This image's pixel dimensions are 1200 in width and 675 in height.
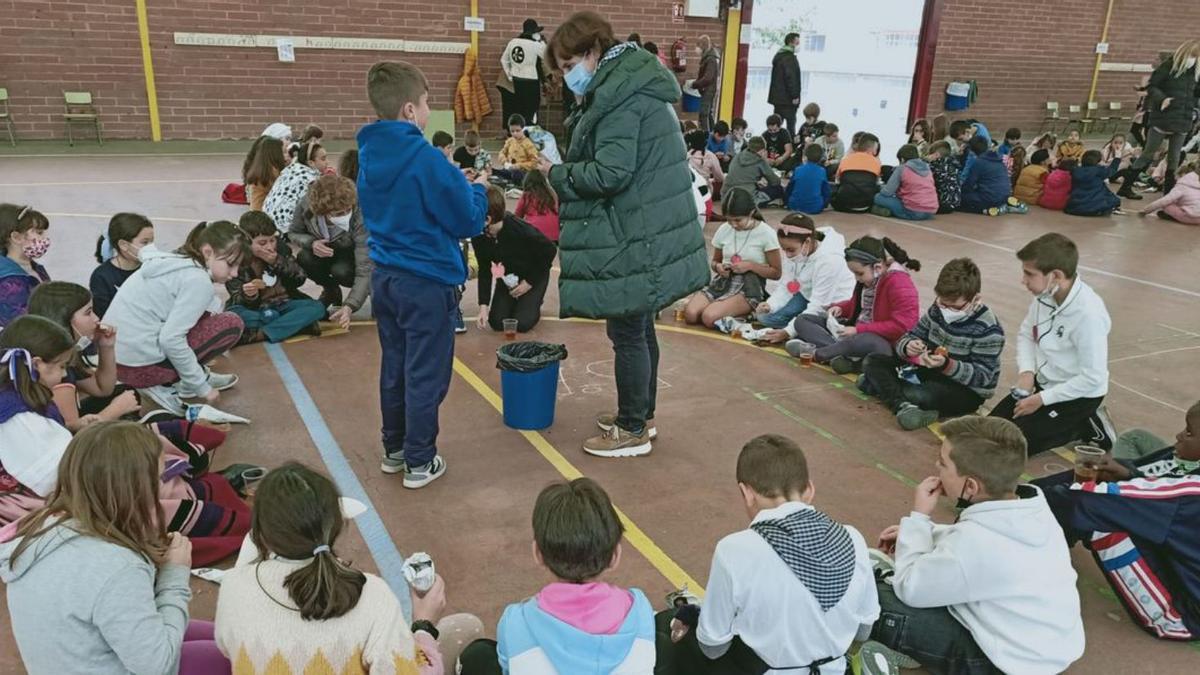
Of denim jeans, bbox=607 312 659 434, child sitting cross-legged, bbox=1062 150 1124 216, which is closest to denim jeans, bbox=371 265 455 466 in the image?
denim jeans, bbox=607 312 659 434

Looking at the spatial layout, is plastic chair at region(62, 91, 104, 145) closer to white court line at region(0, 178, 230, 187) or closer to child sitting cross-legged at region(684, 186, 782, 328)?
white court line at region(0, 178, 230, 187)

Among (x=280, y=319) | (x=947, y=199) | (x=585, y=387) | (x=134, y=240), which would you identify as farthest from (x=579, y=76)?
(x=947, y=199)

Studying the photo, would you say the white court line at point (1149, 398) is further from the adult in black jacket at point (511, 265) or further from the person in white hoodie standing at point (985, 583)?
the adult in black jacket at point (511, 265)

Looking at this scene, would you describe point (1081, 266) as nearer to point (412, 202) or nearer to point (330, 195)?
point (330, 195)

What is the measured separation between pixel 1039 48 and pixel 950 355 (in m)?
16.8

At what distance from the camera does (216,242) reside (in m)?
4.58

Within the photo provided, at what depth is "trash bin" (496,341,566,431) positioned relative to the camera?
4.31 metres

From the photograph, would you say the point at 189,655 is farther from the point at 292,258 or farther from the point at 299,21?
the point at 299,21

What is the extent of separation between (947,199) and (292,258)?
335 inches

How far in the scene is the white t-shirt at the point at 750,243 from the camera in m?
6.31

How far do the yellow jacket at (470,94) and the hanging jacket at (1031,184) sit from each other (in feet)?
27.1

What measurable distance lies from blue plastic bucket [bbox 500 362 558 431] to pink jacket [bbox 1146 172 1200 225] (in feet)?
32.7

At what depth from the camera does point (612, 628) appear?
202 cm

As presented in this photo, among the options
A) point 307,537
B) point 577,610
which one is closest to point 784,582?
point 577,610
